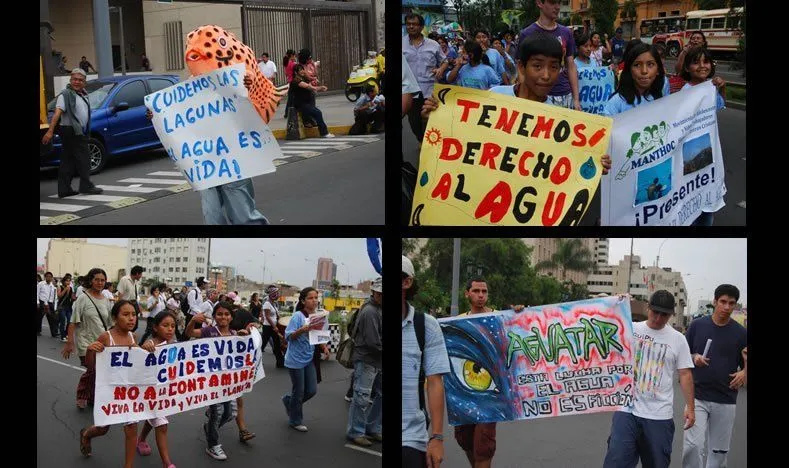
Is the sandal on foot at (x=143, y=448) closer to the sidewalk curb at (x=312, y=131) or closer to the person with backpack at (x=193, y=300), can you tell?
the person with backpack at (x=193, y=300)

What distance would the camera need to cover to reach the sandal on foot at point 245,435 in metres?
4.59

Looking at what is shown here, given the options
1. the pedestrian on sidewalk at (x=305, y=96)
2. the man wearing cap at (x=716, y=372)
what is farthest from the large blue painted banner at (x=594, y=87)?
the pedestrian on sidewalk at (x=305, y=96)

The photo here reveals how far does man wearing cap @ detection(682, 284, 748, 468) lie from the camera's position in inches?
181

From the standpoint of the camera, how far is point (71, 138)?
4.65m

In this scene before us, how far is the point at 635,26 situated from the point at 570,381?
159 cm

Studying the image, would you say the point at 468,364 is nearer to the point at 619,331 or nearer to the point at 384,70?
the point at 619,331

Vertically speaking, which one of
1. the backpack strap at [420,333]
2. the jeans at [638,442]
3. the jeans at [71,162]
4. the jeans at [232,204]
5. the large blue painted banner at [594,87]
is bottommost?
the jeans at [638,442]

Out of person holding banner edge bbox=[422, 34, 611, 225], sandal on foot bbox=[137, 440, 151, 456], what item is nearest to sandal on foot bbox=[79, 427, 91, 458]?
sandal on foot bbox=[137, 440, 151, 456]

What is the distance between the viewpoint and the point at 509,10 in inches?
183

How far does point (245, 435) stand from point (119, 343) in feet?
2.20

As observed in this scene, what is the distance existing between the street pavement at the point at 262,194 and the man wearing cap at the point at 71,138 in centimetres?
3

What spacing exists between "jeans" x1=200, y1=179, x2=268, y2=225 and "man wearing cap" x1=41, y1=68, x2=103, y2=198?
0.49m

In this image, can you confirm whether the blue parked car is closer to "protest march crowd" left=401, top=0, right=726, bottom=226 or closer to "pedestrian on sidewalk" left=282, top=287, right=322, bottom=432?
"pedestrian on sidewalk" left=282, top=287, right=322, bottom=432

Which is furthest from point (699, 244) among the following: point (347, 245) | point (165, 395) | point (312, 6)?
point (165, 395)
